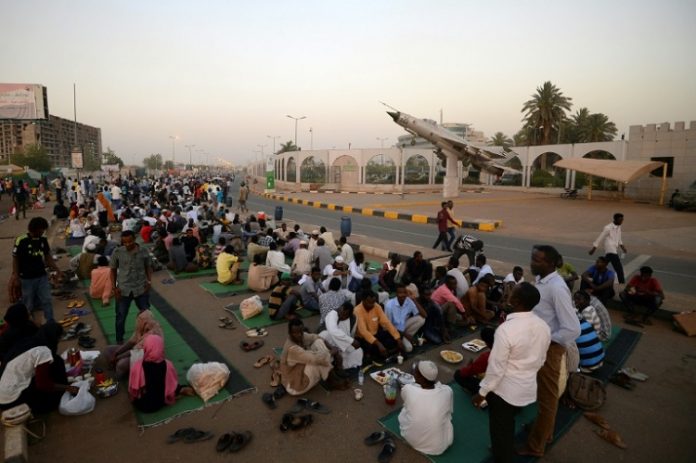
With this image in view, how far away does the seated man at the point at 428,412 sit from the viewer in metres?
3.60

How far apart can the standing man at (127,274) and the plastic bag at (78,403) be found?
1505 millimetres

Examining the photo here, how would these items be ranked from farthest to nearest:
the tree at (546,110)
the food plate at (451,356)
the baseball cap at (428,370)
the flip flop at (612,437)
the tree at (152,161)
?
the tree at (152,161) → the tree at (546,110) → the food plate at (451,356) → the flip flop at (612,437) → the baseball cap at (428,370)

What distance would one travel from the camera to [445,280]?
22.0 feet

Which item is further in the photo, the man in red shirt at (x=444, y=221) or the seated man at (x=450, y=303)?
the man in red shirt at (x=444, y=221)

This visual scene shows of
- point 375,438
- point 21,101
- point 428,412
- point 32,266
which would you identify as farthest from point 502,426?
point 21,101

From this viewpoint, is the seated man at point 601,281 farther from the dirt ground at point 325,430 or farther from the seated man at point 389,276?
the seated man at point 389,276

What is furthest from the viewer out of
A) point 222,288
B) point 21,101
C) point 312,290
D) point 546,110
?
point 546,110

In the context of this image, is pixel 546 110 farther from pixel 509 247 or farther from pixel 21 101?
pixel 21 101

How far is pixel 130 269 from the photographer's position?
18.6 feet

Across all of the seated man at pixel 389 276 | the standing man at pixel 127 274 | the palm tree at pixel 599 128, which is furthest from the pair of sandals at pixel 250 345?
the palm tree at pixel 599 128

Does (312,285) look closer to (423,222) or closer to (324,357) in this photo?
(324,357)

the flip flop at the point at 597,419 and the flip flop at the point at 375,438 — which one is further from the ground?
the flip flop at the point at 597,419

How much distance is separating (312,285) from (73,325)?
417cm

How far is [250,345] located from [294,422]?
2.10m
